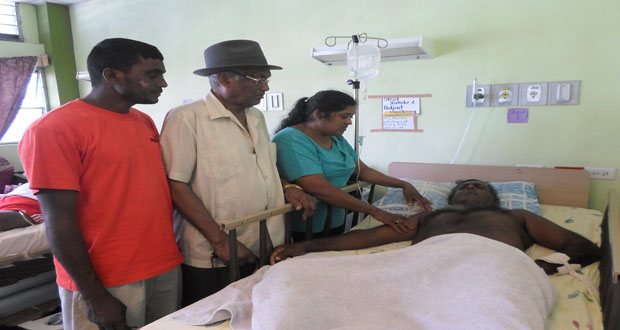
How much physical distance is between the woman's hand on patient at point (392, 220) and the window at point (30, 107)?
439 cm

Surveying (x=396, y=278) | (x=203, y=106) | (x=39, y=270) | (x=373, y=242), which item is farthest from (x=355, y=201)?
(x=39, y=270)

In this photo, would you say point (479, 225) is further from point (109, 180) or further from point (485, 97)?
point (109, 180)

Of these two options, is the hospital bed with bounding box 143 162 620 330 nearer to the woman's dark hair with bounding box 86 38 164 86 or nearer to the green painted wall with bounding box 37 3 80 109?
the woman's dark hair with bounding box 86 38 164 86

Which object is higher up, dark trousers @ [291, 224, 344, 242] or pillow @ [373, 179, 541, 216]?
pillow @ [373, 179, 541, 216]

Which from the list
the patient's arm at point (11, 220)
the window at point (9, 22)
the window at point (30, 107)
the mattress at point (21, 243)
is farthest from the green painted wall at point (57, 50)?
the mattress at point (21, 243)

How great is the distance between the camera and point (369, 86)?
3.11 metres

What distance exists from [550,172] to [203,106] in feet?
7.24

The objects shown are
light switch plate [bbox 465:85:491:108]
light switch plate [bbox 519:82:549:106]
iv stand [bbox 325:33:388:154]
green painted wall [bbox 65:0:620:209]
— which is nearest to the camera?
iv stand [bbox 325:33:388:154]

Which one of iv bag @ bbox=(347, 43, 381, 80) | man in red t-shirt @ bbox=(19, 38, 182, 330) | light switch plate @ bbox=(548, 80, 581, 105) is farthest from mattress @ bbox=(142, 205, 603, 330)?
A: iv bag @ bbox=(347, 43, 381, 80)

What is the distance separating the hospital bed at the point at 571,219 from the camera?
129 cm

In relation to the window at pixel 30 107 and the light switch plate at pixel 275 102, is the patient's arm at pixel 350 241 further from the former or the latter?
the window at pixel 30 107

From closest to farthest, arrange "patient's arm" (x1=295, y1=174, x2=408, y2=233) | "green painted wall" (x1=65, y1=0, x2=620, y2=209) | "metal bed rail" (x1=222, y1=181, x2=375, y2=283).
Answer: "metal bed rail" (x1=222, y1=181, x2=375, y2=283) < "patient's arm" (x1=295, y1=174, x2=408, y2=233) < "green painted wall" (x1=65, y1=0, x2=620, y2=209)

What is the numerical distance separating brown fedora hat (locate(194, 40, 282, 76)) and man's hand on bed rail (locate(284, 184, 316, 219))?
590 mm

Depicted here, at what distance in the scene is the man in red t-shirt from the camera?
120 centimetres
